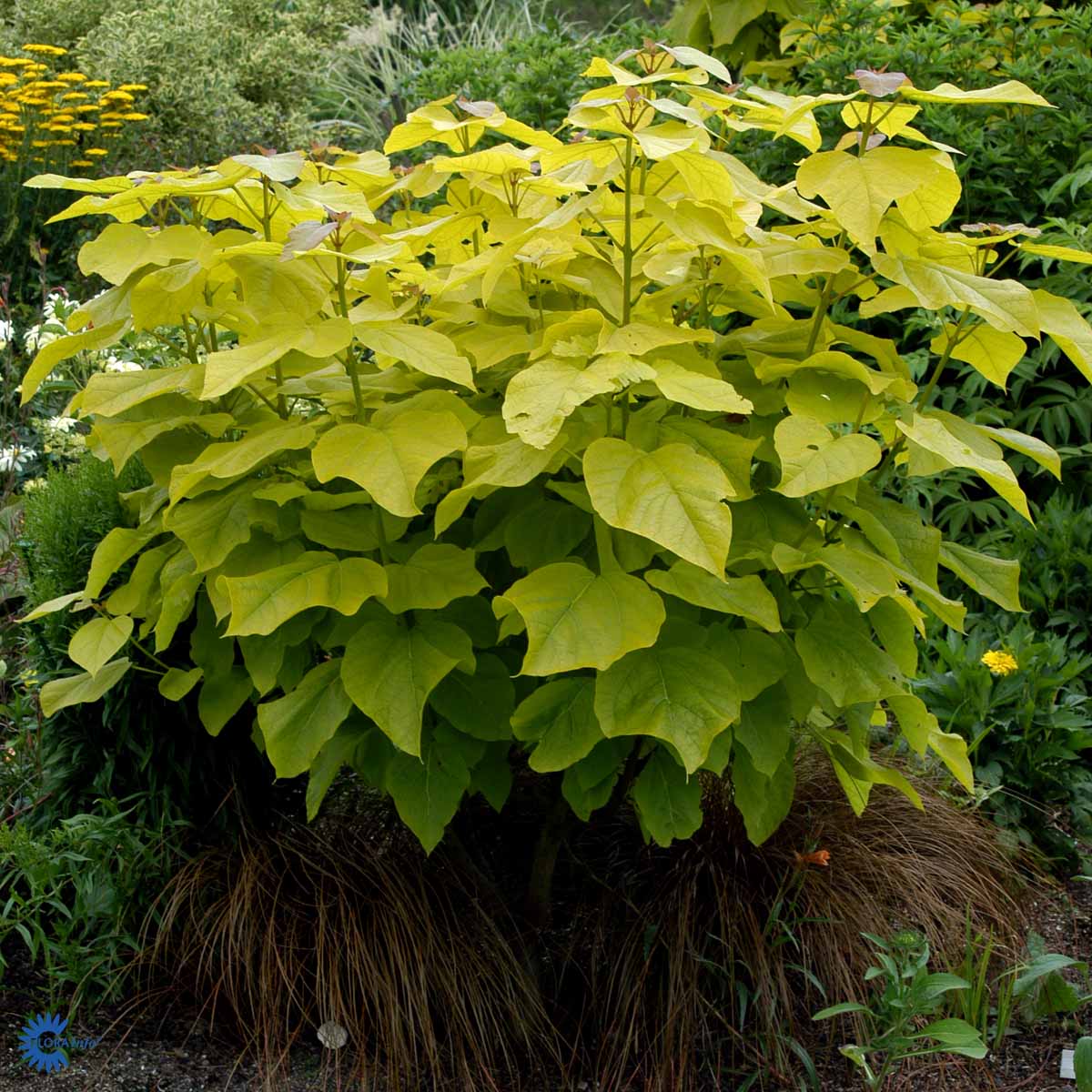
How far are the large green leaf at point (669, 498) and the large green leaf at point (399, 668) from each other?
16.9 inches

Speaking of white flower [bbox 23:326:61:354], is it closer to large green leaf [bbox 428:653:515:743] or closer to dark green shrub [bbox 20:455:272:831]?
dark green shrub [bbox 20:455:272:831]

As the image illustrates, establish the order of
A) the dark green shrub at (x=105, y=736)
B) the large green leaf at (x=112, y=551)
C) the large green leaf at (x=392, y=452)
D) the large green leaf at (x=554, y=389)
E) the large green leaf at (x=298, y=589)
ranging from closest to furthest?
the large green leaf at (x=554, y=389)
the large green leaf at (x=392, y=452)
the large green leaf at (x=298, y=589)
the large green leaf at (x=112, y=551)
the dark green shrub at (x=105, y=736)

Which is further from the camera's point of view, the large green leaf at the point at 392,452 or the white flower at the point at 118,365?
the white flower at the point at 118,365

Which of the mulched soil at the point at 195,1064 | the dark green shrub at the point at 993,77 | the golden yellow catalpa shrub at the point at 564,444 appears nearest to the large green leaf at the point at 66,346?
the golden yellow catalpa shrub at the point at 564,444

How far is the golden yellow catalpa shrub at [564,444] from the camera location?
1781 millimetres

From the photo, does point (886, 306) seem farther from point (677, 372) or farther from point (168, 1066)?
point (168, 1066)

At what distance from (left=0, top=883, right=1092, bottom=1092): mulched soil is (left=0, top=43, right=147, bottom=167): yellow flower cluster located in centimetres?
533

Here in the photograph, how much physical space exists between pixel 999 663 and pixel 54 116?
246 inches

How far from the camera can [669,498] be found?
66.8 inches

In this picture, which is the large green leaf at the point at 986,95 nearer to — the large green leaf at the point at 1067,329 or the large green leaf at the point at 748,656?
the large green leaf at the point at 1067,329

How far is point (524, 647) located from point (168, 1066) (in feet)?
3.68

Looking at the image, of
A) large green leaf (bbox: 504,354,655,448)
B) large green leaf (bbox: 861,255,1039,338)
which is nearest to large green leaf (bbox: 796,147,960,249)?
large green leaf (bbox: 861,255,1039,338)

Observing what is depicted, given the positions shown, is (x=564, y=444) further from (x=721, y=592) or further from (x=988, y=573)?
(x=988, y=573)

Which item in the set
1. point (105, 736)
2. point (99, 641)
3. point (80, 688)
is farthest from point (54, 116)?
point (99, 641)
